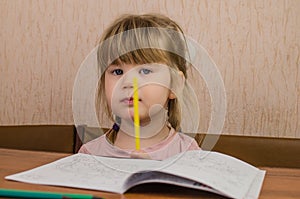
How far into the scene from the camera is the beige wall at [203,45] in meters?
1.61

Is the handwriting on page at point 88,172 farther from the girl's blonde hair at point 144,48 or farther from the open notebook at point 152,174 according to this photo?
the girl's blonde hair at point 144,48

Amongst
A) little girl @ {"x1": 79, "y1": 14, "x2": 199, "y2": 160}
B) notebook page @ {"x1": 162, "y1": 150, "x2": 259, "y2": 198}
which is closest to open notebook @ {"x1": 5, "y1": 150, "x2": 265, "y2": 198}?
notebook page @ {"x1": 162, "y1": 150, "x2": 259, "y2": 198}

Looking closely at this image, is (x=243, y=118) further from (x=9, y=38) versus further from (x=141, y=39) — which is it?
(x=9, y=38)

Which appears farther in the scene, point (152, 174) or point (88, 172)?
point (88, 172)

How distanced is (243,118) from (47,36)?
745 mm

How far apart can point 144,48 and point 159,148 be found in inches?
9.0

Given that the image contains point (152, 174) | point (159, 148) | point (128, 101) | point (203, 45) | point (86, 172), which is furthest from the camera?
point (203, 45)

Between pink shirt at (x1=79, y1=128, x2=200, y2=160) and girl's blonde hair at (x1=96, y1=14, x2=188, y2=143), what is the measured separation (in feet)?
0.11

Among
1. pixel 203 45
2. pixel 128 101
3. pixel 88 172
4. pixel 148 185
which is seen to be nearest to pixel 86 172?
pixel 88 172

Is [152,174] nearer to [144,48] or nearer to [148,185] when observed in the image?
[148,185]

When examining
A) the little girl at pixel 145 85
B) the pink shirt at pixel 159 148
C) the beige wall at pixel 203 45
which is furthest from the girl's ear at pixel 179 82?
the beige wall at pixel 203 45

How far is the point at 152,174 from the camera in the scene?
27.3 inches

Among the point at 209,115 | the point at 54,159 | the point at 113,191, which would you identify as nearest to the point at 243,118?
the point at 209,115

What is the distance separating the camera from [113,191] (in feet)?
2.23
